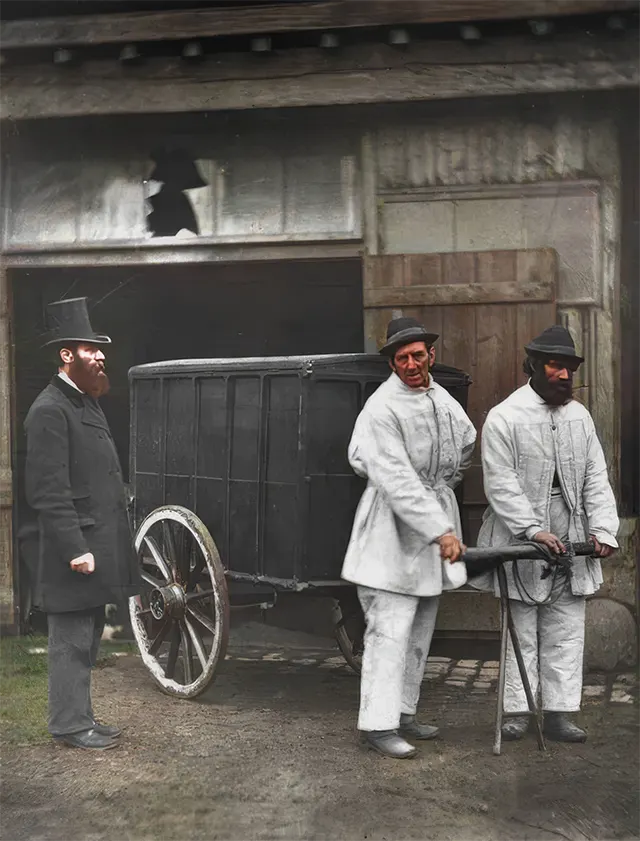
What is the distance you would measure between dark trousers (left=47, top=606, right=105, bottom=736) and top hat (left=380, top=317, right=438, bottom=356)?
190 centimetres

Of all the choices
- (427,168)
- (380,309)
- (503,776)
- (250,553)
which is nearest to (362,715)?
(503,776)

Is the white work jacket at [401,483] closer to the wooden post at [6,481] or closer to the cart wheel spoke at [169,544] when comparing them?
the cart wheel spoke at [169,544]

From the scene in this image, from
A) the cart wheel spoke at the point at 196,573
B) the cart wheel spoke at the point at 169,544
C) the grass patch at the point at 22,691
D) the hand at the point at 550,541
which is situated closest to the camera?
the hand at the point at 550,541

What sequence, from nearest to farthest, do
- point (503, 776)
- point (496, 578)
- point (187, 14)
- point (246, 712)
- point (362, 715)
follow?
point (503, 776) < point (362, 715) < point (496, 578) < point (246, 712) < point (187, 14)

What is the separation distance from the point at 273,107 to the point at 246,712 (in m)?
3.54

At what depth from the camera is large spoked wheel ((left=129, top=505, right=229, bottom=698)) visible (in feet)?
18.1

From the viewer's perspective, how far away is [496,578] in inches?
212

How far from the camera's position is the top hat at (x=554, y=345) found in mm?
5102

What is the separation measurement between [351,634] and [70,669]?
206cm

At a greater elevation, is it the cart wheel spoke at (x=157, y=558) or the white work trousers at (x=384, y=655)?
the cart wheel spoke at (x=157, y=558)

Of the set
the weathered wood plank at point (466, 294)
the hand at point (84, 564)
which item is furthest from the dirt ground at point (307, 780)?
the weathered wood plank at point (466, 294)

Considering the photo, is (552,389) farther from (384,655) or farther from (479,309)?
(384,655)

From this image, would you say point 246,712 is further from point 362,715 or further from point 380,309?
point 380,309

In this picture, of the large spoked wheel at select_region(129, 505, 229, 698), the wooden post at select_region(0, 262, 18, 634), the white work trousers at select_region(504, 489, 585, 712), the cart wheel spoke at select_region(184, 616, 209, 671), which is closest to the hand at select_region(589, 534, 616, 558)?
the white work trousers at select_region(504, 489, 585, 712)
